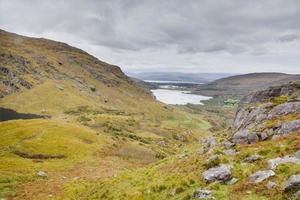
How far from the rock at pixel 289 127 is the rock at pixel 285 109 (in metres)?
5.56

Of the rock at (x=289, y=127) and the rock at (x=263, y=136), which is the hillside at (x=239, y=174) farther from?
the rock at (x=263, y=136)

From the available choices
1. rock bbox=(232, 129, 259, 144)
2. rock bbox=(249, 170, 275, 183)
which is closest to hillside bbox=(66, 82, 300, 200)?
rock bbox=(249, 170, 275, 183)

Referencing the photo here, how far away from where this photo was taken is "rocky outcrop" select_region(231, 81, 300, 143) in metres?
37.0

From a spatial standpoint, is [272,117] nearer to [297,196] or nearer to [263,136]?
[263,136]

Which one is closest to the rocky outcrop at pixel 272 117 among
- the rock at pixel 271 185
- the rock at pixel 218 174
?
the rock at pixel 218 174

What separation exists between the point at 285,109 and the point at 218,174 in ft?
64.6

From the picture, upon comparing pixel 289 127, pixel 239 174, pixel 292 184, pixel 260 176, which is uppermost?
pixel 289 127

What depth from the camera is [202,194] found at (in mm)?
25109

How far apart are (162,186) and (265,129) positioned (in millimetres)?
14535

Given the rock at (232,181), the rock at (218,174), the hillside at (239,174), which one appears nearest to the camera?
the hillside at (239,174)

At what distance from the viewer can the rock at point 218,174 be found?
1069 inches

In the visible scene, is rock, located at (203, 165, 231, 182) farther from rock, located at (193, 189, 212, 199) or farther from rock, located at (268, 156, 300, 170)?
rock, located at (268, 156, 300, 170)

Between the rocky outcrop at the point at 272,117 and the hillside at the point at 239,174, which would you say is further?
the rocky outcrop at the point at 272,117

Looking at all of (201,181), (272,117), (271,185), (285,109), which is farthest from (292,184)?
(285,109)
